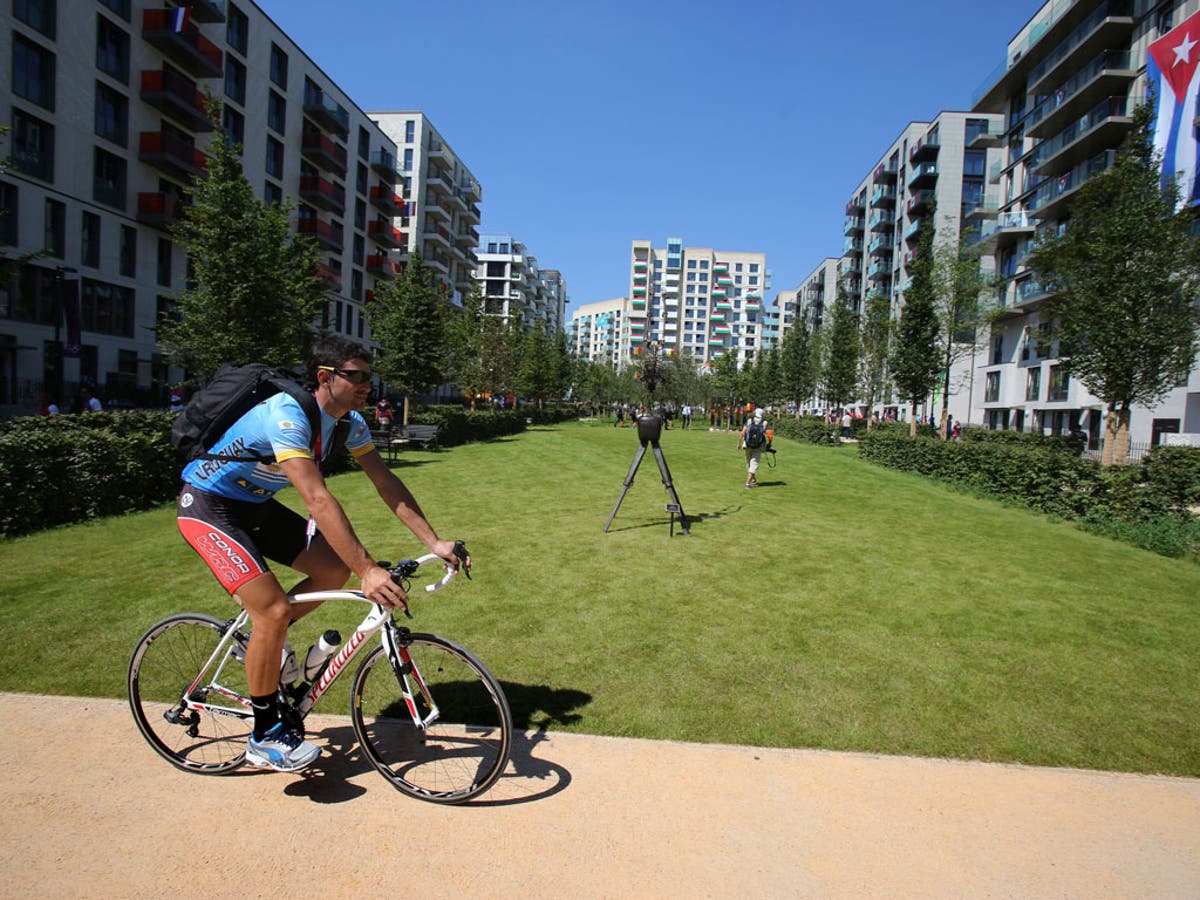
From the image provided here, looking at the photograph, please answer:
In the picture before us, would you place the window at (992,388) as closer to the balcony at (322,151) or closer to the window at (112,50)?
the balcony at (322,151)

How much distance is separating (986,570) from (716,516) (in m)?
4.24

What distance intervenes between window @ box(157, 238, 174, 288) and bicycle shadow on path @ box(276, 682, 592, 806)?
37520 mm

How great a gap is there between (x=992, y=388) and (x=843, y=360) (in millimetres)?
10179

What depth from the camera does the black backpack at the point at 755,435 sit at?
16.3 m

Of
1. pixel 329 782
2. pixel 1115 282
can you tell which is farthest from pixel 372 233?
pixel 329 782

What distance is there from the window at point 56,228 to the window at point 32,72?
142 inches

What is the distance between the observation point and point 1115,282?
1727 centimetres

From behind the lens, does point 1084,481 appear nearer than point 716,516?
No

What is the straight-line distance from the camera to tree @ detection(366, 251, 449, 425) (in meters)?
31.6

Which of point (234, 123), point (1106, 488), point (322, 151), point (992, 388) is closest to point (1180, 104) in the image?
point (992, 388)

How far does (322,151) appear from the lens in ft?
156

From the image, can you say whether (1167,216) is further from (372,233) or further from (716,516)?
(372,233)

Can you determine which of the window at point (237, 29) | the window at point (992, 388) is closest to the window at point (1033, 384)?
the window at point (992, 388)

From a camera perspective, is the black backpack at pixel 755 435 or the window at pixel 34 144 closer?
the black backpack at pixel 755 435
